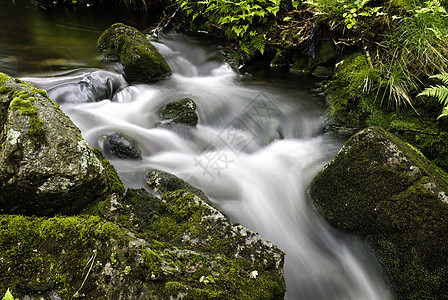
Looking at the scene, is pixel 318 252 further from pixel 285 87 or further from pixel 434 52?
pixel 285 87

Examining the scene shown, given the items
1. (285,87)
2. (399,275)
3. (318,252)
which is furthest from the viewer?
(285,87)

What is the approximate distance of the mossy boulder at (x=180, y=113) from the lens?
5.81m

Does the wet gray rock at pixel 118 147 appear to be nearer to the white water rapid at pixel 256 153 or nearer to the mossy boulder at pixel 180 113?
the white water rapid at pixel 256 153

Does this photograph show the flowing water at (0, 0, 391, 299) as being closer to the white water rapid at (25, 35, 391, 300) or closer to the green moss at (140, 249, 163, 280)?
the white water rapid at (25, 35, 391, 300)

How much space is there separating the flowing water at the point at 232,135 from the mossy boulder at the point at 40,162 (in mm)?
1491

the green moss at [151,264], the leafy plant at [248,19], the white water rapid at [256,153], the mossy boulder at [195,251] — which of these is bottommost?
the white water rapid at [256,153]

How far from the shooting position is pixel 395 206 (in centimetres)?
333

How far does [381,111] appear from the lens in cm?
523

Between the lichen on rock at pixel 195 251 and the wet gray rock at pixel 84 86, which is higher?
the lichen on rock at pixel 195 251

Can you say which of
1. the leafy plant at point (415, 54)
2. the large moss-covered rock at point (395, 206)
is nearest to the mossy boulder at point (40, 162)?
the large moss-covered rock at point (395, 206)

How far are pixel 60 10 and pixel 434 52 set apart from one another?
13986mm

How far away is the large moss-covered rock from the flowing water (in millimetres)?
282

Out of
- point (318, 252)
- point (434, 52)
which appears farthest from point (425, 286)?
point (434, 52)

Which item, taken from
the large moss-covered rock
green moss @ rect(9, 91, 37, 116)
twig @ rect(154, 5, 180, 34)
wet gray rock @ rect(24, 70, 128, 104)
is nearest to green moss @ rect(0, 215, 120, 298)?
green moss @ rect(9, 91, 37, 116)
